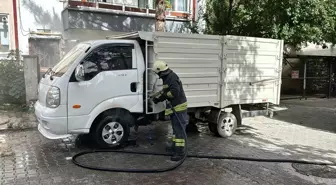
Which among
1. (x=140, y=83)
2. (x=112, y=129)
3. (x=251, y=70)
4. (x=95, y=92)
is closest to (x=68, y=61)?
(x=95, y=92)

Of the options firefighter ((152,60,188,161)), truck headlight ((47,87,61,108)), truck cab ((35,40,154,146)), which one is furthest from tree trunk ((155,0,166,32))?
truck headlight ((47,87,61,108))

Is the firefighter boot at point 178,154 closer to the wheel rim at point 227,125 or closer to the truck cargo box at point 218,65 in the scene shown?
the truck cargo box at point 218,65

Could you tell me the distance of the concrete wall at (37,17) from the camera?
12227 mm

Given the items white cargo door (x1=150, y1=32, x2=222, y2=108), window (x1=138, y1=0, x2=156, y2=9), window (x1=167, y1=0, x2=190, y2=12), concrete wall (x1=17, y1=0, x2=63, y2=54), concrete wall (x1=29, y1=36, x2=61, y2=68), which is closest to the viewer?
white cargo door (x1=150, y1=32, x2=222, y2=108)

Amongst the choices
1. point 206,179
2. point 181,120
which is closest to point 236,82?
point 181,120

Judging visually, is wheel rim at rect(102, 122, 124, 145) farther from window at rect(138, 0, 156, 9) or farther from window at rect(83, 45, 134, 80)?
window at rect(138, 0, 156, 9)

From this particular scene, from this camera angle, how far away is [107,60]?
580 cm

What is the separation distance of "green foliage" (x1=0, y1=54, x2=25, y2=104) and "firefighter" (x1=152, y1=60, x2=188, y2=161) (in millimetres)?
5991

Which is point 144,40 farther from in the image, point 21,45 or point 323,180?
point 21,45

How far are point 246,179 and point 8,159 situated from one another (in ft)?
13.2

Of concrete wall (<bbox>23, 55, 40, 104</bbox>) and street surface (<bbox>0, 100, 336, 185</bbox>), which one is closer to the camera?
street surface (<bbox>0, 100, 336, 185</bbox>)

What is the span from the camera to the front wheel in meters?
5.76

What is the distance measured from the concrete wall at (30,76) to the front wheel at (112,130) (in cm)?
452

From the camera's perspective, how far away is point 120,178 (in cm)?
459
